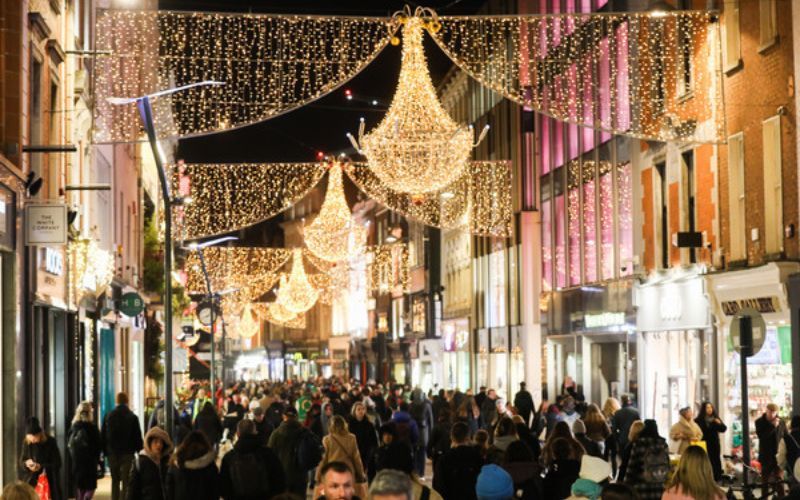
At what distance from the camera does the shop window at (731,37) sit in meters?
29.7

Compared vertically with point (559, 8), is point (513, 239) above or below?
below

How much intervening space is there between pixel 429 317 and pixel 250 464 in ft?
205

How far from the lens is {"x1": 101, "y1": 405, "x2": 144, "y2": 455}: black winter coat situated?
80.2 ft

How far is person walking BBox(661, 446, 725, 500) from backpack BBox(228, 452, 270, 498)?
4.46 metres

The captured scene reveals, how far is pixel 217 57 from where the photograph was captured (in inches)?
941

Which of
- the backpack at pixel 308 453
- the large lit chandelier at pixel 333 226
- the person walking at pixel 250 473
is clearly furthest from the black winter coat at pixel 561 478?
the large lit chandelier at pixel 333 226

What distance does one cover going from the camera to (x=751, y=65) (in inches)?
1145

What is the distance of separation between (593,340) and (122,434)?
21.1m

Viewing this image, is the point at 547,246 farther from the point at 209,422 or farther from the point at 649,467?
the point at 649,467

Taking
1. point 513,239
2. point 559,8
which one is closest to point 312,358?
point 513,239

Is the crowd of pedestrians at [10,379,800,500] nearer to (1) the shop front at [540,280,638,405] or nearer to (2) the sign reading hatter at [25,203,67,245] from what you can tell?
(2) the sign reading hatter at [25,203,67,245]

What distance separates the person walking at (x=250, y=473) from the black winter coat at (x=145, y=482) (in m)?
0.60

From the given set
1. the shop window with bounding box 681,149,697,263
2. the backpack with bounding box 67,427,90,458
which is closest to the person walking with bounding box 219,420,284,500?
the backpack with bounding box 67,427,90,458

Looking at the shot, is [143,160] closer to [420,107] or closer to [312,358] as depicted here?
[420,107]
